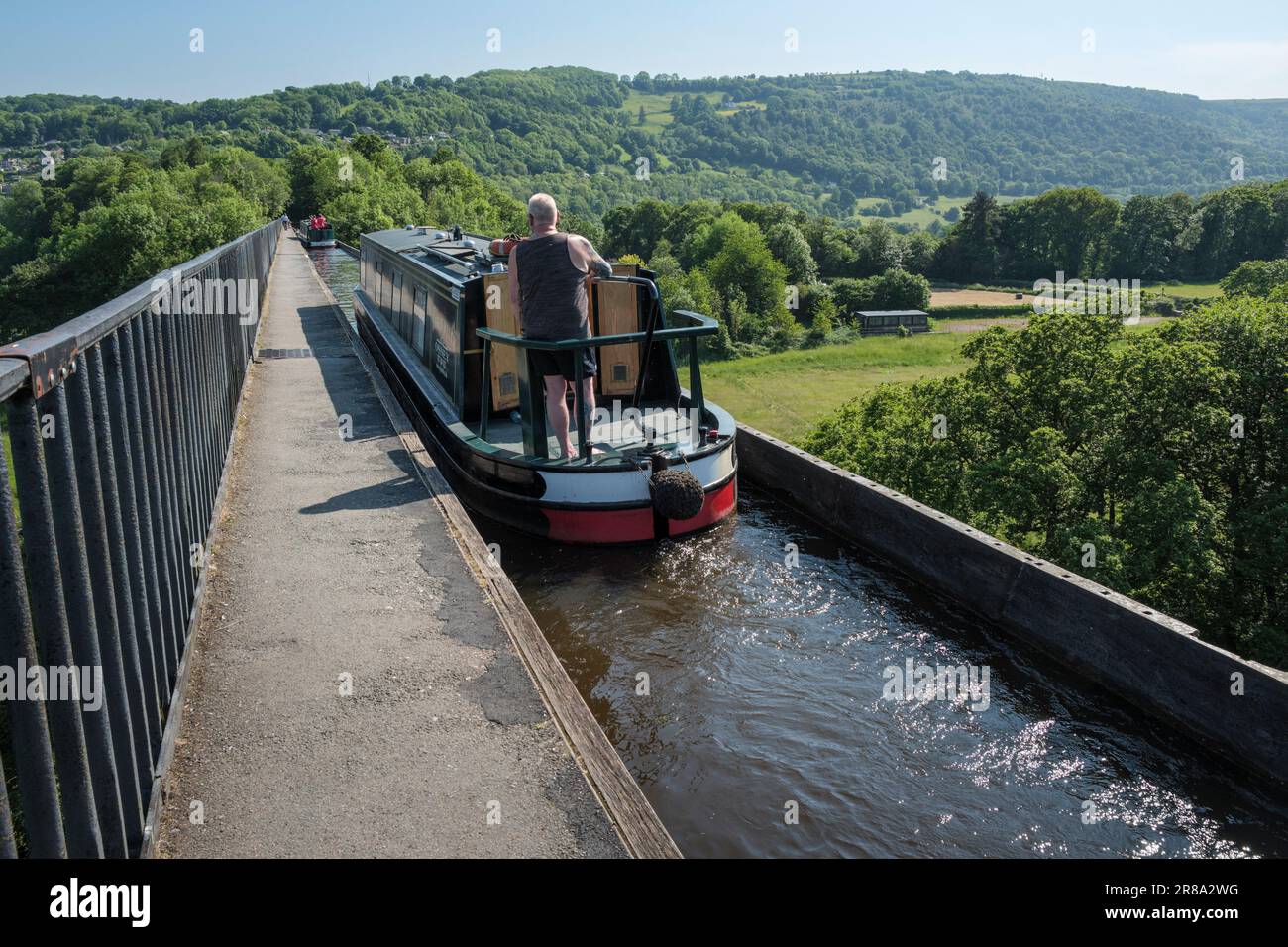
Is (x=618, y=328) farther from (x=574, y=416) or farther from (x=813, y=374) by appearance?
(x=813, y=374)

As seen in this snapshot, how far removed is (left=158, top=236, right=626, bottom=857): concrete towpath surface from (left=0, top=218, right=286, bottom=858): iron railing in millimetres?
253

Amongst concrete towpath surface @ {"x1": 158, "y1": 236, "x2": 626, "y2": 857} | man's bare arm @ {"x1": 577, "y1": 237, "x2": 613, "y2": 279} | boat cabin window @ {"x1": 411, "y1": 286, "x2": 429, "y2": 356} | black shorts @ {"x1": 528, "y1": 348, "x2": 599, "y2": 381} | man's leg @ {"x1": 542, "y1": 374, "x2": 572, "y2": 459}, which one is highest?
Result: man's bare arm @ {"x1": 577, "y1": 237, "x2": 613, "y2": 279}

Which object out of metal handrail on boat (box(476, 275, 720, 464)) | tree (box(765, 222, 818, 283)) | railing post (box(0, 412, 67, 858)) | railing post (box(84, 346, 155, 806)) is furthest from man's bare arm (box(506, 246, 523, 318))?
tree (box(765, 222, 818, 283))

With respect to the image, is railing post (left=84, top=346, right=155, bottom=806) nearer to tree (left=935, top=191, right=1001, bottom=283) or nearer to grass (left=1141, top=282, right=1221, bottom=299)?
grass (left=1141, top=282, right=1221, bottom=299)

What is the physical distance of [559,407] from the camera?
893 cm

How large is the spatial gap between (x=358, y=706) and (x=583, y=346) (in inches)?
182

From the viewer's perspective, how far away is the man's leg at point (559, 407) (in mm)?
8875

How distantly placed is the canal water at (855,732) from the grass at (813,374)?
38689 mm

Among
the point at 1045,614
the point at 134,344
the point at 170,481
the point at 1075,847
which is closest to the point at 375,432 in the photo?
the point at 170,481

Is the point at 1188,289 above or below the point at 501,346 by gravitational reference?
below

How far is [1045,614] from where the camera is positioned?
7.04 meters

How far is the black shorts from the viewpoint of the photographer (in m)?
8.66

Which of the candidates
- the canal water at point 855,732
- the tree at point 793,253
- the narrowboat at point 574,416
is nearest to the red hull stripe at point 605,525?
the narrowboat at point 574,416

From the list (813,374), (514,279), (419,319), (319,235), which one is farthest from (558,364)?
(813,374)
